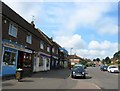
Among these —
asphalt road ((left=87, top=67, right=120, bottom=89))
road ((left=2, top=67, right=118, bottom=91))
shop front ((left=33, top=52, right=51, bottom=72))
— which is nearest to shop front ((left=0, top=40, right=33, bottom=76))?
road ((left=2, top=67, right=118, bottom=91))

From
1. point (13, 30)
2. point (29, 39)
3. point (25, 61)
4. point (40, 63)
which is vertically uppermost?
point (13, 30)

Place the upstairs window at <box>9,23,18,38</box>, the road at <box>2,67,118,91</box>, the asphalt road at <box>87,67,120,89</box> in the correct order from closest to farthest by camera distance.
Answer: the road at <box>2,67,118,91</box>, the asphalt road at <box>87,67,120,89</box>, the upstairs window at <box>9,23,18,38</box>

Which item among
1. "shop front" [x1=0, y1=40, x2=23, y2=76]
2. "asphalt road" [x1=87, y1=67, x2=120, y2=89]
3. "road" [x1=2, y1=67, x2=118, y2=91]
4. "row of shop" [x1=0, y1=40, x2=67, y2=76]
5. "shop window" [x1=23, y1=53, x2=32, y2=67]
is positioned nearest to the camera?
"road" [x1=2, y1=67, x2=118, y2=91]

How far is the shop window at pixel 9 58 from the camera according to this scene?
23.5 metres

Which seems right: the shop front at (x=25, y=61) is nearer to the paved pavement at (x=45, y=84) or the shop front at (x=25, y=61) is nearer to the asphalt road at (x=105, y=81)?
the paved pavement at (x=45, y=84)

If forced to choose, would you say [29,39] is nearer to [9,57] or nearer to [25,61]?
[25,61]

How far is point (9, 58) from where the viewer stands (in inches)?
976

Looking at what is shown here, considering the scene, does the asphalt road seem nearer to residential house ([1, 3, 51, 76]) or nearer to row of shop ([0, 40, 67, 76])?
row of shop ([0, 40, 67, 76])

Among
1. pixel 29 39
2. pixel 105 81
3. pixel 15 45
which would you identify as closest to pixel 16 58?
pixel 15 45

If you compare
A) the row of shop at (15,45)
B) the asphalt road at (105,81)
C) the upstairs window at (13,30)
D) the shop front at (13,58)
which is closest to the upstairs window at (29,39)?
the row of shop at (15,45)

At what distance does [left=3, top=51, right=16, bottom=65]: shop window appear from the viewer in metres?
23.5

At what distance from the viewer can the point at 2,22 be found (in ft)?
74.0

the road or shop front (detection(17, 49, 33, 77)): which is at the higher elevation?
shop front (detection(17, 49, 33, 77))

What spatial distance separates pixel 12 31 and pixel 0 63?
179 inches
